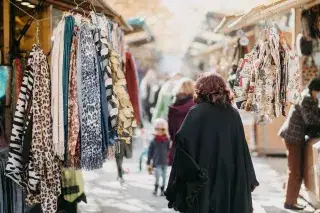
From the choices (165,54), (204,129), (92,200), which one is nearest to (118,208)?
(92,200)

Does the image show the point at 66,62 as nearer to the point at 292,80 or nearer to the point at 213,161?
the point at 213,161

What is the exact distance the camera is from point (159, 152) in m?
8.49

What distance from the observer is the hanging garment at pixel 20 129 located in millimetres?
4855

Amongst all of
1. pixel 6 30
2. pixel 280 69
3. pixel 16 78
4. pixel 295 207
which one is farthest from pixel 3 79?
pixel 295 207

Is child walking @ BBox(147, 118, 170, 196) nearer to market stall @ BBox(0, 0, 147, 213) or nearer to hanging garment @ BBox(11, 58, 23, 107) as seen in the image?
market stall @ BBox(0, 0, 147, 213)

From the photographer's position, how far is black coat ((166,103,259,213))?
4871 mm

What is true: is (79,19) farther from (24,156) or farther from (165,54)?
(165,54)

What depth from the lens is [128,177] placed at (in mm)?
10047

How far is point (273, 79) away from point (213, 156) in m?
1.46

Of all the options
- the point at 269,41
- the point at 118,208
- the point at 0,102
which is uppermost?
the point at 269,41

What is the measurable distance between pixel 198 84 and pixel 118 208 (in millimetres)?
3269

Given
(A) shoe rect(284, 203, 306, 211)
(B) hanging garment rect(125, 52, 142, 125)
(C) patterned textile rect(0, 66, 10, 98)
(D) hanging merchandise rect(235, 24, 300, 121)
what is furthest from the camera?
(B) hanging garment rect(125, 52, 142, 125)

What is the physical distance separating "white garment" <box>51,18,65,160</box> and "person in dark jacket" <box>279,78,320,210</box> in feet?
12.1

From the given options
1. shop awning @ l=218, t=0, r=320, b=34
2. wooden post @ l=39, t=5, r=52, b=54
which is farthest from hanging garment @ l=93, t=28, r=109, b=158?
shop awning @ l=218, t=0, r=320, b=34
